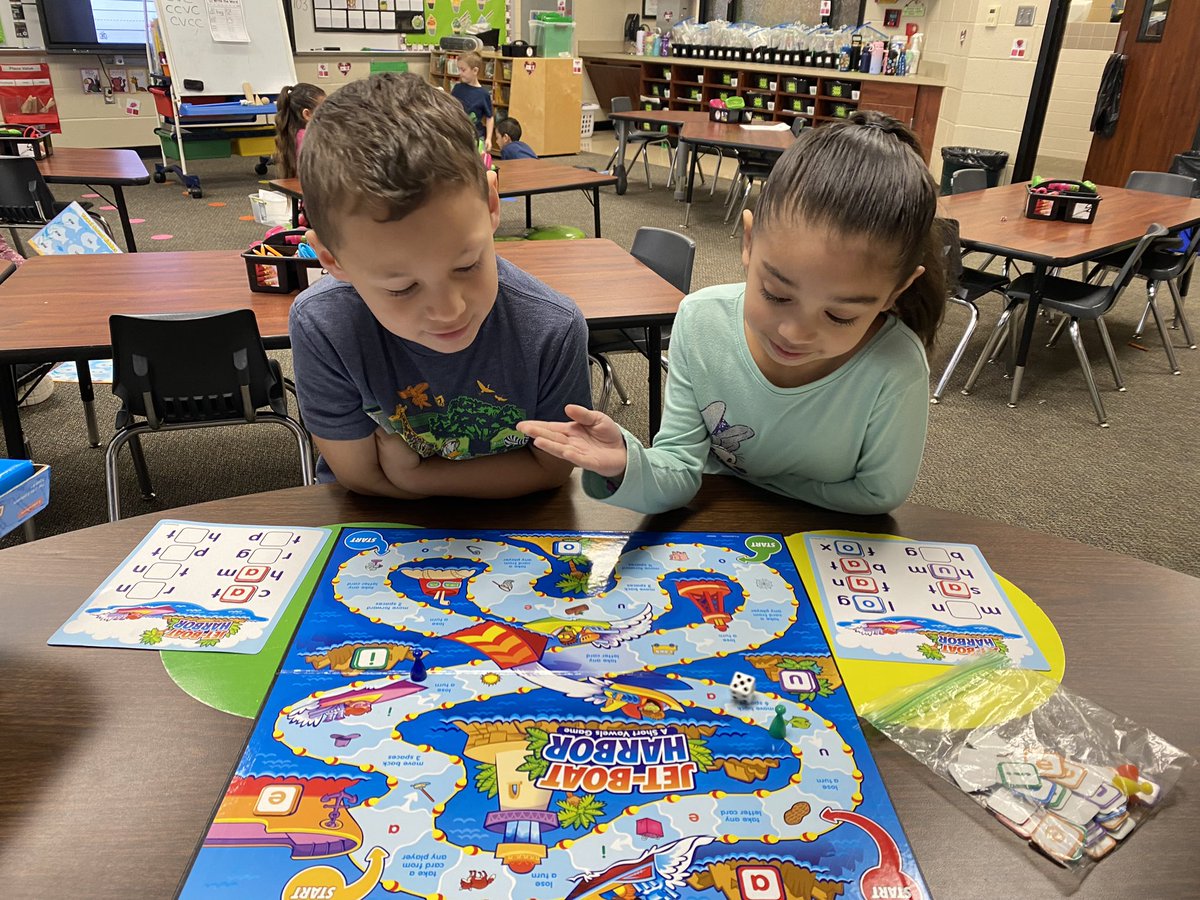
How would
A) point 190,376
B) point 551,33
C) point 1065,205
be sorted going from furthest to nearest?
point 551,33, point 1065,205, point 190,376

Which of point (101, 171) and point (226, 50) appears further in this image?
point (226, 50)

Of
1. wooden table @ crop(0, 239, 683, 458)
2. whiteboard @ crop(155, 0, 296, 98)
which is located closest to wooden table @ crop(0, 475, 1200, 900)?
wooden table @ crop(0, 239, 683, 458)

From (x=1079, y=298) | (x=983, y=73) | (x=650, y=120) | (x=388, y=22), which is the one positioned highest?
(x=388, y=22)

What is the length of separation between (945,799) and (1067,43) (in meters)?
8.39

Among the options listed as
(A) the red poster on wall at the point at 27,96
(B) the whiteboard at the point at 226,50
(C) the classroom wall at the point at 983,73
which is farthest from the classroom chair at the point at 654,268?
(A) the red poster on wall at the point at 27,96

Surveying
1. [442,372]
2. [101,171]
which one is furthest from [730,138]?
[442,372]

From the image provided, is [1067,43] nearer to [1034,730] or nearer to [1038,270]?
[1038,270]

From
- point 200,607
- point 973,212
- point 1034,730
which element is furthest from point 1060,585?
point 973,212

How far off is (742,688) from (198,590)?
1.88 ft

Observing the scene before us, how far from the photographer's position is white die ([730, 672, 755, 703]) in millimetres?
761

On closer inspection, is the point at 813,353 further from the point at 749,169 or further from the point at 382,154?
the point at 749,169

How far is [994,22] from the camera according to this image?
5895mm

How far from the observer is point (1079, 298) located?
3.11 metres

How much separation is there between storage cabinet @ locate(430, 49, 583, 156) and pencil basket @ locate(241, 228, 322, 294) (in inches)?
231
